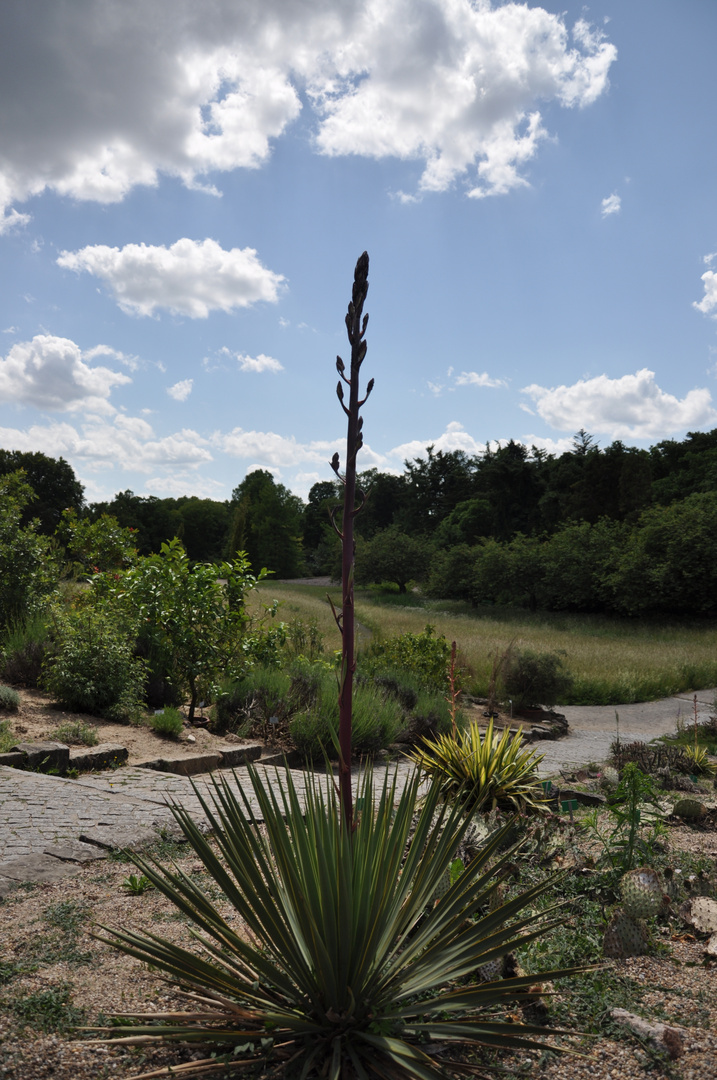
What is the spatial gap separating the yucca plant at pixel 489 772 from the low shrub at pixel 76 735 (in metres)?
3.34

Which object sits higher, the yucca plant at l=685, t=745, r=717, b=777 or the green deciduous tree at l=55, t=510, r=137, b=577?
the green deciduous tree at l=55, t=510, r=137, b=577

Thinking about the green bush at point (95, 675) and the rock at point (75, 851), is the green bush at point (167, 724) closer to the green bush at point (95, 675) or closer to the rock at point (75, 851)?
the green bush at point (95, 675)

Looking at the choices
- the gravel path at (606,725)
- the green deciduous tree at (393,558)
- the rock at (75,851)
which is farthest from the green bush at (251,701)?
the green deciduous tree at (393,558)

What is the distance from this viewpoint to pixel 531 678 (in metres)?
12.6

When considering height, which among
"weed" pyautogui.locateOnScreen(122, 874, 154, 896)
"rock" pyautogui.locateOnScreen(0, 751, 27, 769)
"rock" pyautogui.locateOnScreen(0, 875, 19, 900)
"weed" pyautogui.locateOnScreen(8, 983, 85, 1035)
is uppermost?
"weed" pyautogui.locateOnScreen(8, 983, 85, 1035)

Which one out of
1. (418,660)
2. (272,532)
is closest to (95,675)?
(418,660)

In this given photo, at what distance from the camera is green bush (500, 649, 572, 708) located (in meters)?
12.5

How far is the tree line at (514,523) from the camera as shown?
2828 centimetres

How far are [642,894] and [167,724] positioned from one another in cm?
547

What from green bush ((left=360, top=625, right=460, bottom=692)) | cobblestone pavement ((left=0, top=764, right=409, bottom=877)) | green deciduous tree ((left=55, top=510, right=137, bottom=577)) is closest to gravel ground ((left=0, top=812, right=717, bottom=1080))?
cobblestone pavement ((left=0, top=764, right=409, bottom=877))

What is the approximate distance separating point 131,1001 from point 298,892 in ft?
2.74

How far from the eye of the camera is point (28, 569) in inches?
395

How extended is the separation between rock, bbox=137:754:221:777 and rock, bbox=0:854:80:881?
234cm

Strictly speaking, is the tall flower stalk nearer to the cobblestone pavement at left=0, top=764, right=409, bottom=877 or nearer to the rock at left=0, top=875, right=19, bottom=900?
the cobblestone pavement at left=0, top=764, right=409, bottom=877
